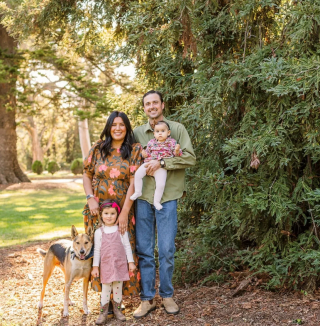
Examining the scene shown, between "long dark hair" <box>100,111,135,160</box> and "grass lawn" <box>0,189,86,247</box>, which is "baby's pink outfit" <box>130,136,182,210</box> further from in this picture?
"grass lawn" <box>0,189,86,247</box>

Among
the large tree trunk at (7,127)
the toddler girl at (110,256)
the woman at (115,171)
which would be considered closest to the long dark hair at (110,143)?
the woman at (115,171)

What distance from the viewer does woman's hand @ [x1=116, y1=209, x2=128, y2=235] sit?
3.90 metres

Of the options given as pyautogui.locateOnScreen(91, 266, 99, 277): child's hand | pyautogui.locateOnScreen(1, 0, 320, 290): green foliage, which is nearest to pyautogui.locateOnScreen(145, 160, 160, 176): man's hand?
pyautogui.locateOnScreen(1, 0, 320, 290): green foliage

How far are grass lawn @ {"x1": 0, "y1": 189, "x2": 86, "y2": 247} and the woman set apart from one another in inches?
205

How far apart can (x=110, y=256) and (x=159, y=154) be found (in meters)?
1.15

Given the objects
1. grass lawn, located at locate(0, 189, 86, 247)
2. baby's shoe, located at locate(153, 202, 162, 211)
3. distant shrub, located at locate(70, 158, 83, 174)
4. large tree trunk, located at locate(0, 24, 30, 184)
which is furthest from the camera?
distant shrub, located at locate(70, 158, 83, 174)

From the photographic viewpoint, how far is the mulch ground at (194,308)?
3.78 m

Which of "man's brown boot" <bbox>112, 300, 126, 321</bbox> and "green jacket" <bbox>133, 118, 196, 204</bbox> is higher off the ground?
"green jacket" <bbox>133, 118, 196, 204</bbox>

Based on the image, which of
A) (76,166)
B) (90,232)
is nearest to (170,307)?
(90,232)

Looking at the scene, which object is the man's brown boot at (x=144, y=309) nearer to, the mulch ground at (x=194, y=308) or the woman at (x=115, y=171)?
the mulch ground at (x=194, y=308)

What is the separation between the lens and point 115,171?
4.00 m

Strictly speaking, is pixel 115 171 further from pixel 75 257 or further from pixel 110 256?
pixel 75 257

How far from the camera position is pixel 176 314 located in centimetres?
404

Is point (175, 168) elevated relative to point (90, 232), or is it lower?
elevated
